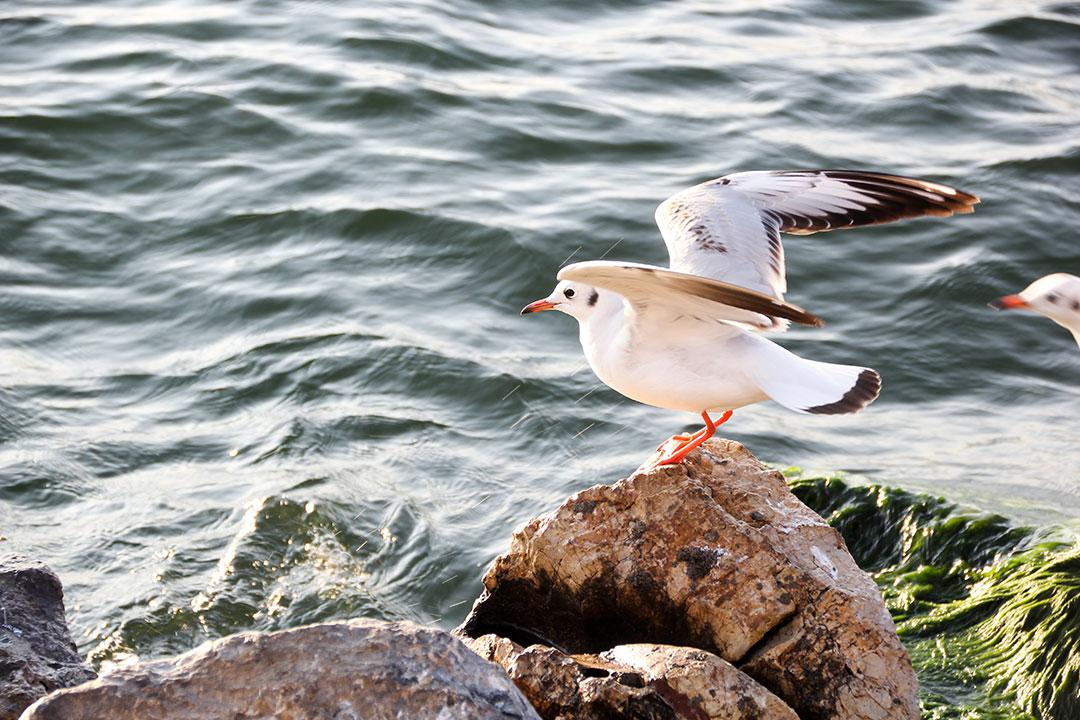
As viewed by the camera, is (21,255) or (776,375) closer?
(776,375)

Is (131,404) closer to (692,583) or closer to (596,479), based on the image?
(596,479)

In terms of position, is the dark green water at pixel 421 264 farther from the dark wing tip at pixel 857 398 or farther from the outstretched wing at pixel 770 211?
the dark wing tip at pixel 857 398

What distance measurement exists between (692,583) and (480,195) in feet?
22.9

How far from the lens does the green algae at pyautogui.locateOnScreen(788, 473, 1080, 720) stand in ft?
17.7

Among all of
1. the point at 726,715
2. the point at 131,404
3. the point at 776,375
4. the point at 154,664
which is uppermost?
the point at 776,375

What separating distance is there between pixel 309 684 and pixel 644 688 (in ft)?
3.77

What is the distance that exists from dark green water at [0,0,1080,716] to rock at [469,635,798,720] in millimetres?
2420

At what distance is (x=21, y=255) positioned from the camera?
10.5 m

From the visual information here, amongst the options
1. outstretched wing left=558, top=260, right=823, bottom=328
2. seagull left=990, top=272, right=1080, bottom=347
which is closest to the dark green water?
seagull left=990, top=272, right=1080, bottom=347

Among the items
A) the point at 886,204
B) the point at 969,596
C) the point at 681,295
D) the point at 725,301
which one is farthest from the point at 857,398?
the point at 969,596

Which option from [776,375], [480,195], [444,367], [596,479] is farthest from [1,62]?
[776,375]

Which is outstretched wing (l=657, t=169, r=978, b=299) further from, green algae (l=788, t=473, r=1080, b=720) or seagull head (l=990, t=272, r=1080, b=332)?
green algae (l=788, t=473, r=1080, b=720)

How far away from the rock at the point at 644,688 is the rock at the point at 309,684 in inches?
18.7

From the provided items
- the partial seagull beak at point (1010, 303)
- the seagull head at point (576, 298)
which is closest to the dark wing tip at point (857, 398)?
the partial seagull beak at point (1010, 303)
